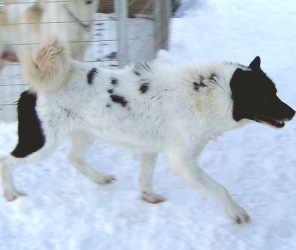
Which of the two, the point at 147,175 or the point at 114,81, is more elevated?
the point at 114,81

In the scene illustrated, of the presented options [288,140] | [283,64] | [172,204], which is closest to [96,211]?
[172,204]

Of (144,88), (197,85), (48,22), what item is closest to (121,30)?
(48,22)

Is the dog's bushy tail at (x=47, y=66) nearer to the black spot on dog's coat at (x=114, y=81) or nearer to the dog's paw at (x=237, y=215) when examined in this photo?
the black spot on dog's coat at (x=114, y=81)

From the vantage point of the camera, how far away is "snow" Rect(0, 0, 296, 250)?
384 centimetres

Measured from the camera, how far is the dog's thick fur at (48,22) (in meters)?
5.71

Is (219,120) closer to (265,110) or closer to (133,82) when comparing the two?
(265,110)

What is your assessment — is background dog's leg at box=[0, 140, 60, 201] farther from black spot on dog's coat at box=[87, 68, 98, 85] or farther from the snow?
black spot on dog's coat at box=[87, 68, 98, 85]

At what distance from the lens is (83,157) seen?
15.0 ft

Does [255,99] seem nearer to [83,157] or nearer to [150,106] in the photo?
[150,106]

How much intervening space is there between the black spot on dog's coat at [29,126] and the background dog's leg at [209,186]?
99cm

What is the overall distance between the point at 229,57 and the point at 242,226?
419 centimetres

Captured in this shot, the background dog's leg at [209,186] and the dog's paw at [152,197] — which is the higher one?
the background dog's leg at [209,186]

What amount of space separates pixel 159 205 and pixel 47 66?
128 cm

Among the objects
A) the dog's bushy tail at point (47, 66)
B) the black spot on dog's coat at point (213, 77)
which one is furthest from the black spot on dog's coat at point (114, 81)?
the black spot on dog's coat at point (213, 77)
